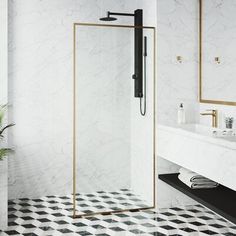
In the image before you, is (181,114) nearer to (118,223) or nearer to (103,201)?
(103,201)

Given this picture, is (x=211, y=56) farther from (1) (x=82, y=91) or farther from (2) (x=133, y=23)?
(1) (x=82, y=91)

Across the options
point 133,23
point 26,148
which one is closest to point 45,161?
point 26,148

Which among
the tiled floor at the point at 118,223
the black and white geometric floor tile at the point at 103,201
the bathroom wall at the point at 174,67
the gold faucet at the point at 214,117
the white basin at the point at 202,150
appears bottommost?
the tiled floor at the point at 118,223

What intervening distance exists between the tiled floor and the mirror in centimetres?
118

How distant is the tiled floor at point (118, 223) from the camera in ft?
12.1

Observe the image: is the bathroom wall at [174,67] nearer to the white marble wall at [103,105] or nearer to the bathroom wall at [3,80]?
the white marble wall at [103,105]

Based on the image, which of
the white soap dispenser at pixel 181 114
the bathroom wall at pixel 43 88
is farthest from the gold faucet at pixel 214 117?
the bathroom wall at pixel 43 88

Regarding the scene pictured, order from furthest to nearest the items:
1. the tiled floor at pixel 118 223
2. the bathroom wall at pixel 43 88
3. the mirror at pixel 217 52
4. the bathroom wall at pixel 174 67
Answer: the bathroom wall at pixel 43 88, the bathroom wall at pixel 174 67, the mirror at pixel 217 52, the tiled floor at pixel 118 223

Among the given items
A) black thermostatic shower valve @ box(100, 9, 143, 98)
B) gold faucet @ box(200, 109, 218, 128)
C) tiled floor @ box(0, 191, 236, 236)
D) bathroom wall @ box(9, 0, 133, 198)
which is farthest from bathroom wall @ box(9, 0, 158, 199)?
gold faucet @ box(200, 109, 218, 128)

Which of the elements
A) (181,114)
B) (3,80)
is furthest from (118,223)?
(3,80)

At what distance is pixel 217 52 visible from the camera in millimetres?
4199

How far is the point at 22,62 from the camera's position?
483 cm

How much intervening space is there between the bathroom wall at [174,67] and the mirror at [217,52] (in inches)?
3.8

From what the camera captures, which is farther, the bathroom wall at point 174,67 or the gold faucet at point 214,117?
the bathroom wall at point 174,67
